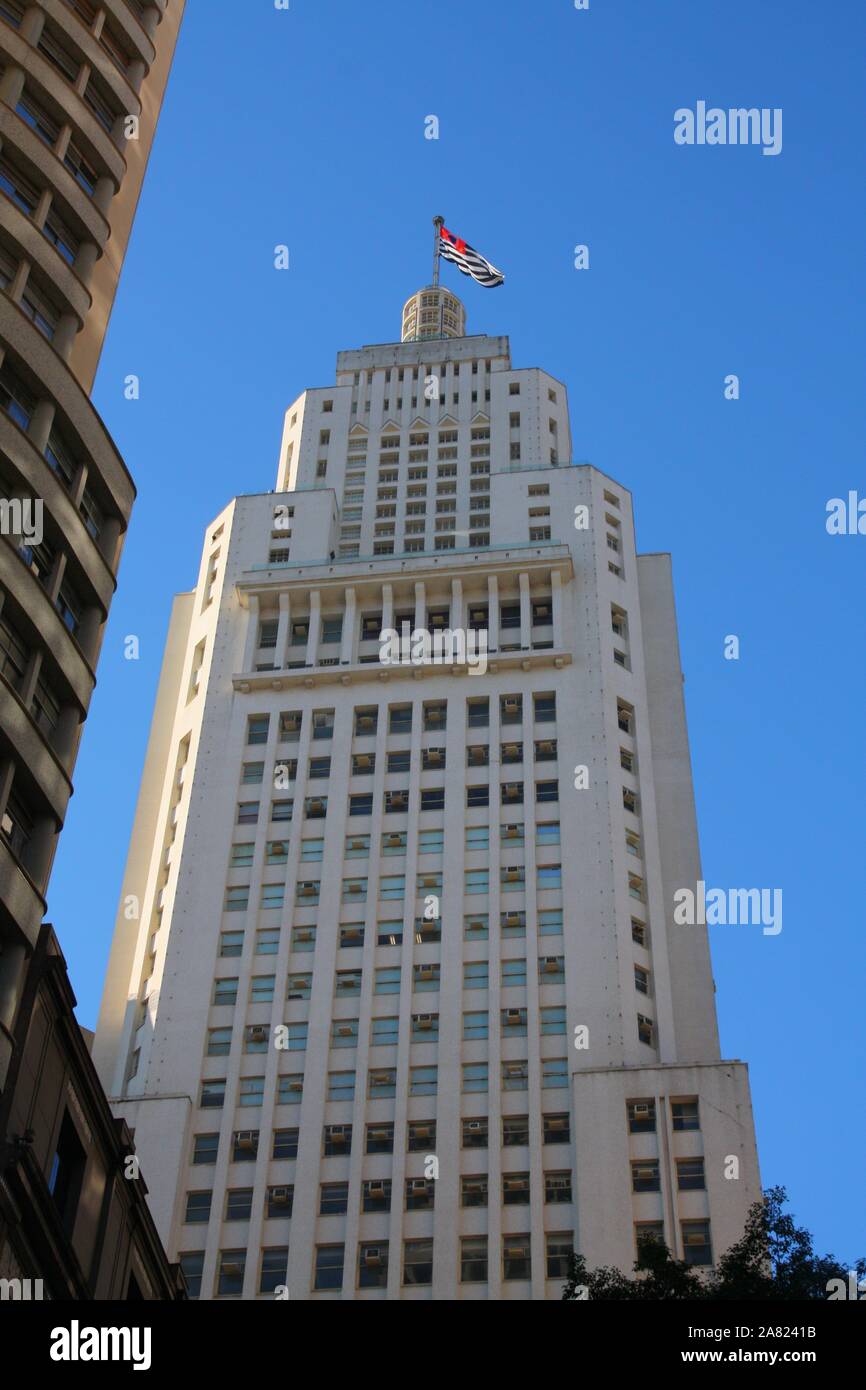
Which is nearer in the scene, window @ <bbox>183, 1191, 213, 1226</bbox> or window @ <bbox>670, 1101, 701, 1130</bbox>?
window @ <bbox>670, 1101, 701, 1130</bbox>

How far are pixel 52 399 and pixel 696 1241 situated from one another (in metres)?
38.5

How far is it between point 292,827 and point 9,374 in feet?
139

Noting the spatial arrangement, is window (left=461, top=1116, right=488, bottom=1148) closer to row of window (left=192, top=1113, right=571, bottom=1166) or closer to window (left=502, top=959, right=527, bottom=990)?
row of window (left=192, top=1113, right=571, bottom=1166)

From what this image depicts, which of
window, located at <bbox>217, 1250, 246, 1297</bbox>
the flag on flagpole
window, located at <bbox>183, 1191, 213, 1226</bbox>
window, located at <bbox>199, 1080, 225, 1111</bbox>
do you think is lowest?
window, located at <bbox>217, 1250, 246, 1297</bbox>

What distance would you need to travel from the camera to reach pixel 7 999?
2848cm

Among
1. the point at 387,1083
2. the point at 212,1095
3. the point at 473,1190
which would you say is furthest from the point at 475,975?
the point at 212,1095

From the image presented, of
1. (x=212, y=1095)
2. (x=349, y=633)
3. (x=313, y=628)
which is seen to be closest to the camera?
(x=212, y=1095)

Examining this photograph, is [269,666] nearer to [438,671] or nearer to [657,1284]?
[438,671]

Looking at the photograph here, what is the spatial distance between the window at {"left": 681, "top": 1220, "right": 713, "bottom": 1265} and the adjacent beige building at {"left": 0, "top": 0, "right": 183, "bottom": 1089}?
34.2 meters

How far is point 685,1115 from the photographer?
202ft

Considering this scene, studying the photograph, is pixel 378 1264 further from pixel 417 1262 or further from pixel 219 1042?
pixel 219 1042

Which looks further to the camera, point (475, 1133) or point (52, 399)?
point (475, 1133)

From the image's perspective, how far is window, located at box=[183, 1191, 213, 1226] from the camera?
61938mm

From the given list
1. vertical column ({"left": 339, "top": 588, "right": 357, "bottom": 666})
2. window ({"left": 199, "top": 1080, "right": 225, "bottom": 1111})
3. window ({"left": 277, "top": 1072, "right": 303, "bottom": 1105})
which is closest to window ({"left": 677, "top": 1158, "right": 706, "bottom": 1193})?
window ({"left": 277, "top": 1072, "right": 303, "bottom": 1105})
